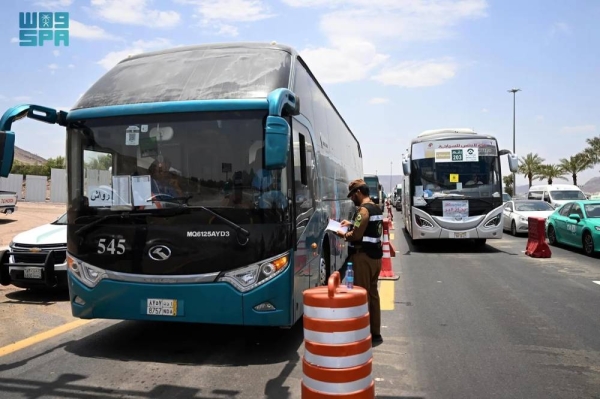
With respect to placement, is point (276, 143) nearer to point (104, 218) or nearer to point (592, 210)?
point (104, 218)

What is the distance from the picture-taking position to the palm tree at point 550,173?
58.6 metres

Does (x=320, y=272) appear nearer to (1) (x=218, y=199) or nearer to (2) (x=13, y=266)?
(1) (x=218, y=199)

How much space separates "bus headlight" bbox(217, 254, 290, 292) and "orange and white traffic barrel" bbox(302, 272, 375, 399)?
1376 mm

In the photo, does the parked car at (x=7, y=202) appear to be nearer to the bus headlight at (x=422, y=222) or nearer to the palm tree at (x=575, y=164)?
the bus headlight at (x=422, y=222)

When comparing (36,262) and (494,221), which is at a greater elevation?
(494,221)

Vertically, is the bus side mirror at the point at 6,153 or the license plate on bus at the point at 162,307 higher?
the bus side mirror at the point at 6,153

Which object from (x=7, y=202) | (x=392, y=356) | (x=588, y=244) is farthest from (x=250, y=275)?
(x=7, y=202)

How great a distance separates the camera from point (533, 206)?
2075 cm

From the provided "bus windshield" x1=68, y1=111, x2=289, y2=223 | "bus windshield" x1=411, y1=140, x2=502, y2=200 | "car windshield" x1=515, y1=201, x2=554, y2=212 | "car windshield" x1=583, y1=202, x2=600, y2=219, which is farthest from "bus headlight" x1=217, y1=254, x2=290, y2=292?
"car windshield" x1=515, y1=201, x2=554, y2=212

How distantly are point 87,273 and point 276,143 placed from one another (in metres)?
2.62

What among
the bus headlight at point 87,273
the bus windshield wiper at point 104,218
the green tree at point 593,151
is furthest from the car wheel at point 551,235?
the green tree at point 593,151

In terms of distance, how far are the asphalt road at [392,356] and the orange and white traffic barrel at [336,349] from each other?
786 millimetres

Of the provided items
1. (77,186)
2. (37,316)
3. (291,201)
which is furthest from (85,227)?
(37,316)

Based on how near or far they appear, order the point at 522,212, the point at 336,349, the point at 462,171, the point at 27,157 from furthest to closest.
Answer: the point at 27,157 → the point at 522,212 → the point at 462,171 → the point at 336,349
